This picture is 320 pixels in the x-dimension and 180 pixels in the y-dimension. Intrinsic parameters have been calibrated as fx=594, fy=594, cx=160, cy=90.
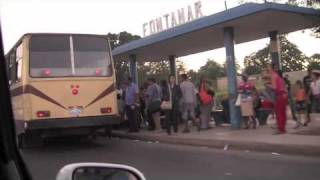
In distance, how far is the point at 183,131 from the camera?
1716cm

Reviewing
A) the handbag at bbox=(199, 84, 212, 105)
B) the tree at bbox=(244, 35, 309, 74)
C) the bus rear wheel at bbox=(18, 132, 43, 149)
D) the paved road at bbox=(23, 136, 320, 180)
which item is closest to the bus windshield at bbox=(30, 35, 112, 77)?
the bus rear wheel at bbox=(18, 132, 43, 149)

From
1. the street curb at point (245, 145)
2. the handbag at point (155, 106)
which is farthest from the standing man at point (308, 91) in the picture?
the handbag at point (155, 106)

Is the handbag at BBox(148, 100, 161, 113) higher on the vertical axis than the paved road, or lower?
higher

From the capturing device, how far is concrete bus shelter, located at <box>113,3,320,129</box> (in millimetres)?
15461

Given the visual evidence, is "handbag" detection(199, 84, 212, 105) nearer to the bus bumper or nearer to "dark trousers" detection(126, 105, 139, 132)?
"dark trousers" detection(126, 105, 139, 132)

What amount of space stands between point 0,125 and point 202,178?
700 centimetres

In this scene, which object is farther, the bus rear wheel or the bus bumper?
the bus rear wheel

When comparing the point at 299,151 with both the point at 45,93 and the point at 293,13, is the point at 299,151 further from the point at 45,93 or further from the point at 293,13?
the point at 45,93

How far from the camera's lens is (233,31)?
17547mm

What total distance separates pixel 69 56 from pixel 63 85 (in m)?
0.75

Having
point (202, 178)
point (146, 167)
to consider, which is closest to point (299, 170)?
point (202, 178)

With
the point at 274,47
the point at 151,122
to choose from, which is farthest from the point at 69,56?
the point at 274,47

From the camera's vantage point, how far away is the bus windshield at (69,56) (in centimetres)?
1441

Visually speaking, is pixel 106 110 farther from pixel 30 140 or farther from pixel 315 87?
pixel 315 87
